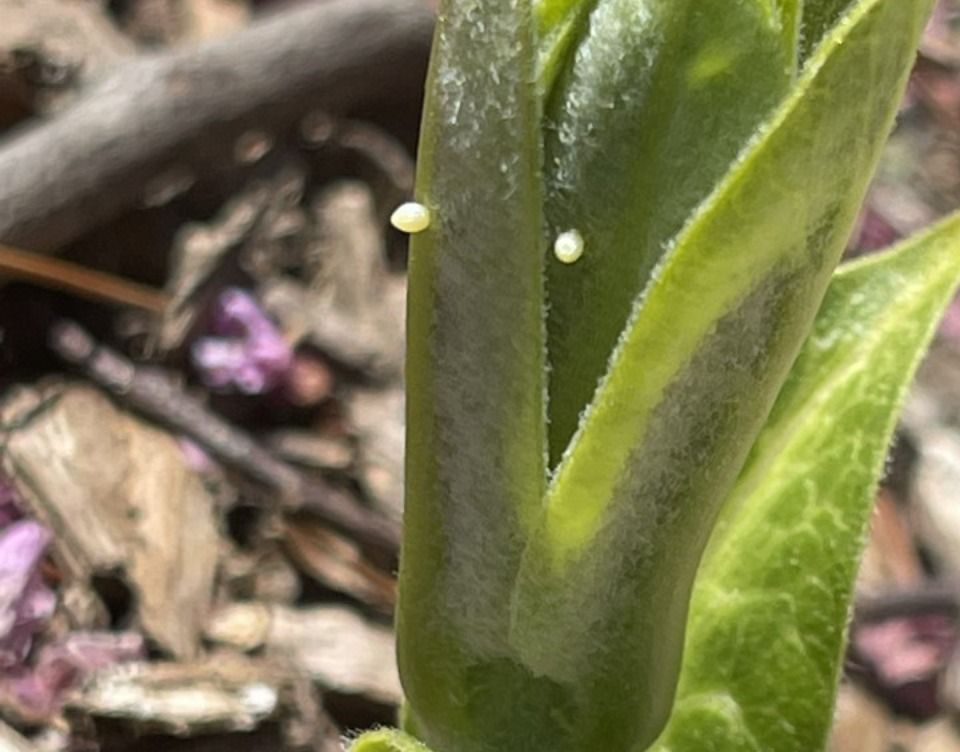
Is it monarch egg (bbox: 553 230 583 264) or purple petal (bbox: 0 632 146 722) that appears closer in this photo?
monarch egg (bbox: 553 230 583 264)

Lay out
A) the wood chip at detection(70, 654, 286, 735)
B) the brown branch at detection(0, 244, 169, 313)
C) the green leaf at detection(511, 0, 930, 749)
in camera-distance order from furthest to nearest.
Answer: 1. the brown branch at detection(0, 244, 169, 313)
2. the wood chip at detection(70, 654, 286, 735)
3. the green leaf at detection(511, 0, 930, 749)

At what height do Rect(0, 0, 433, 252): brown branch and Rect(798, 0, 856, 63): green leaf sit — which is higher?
Rect(0, 0, 433, 252): brown branch

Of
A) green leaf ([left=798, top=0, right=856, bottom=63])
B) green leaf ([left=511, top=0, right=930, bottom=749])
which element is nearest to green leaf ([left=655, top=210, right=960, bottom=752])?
green leaf ([left=511, top=0, right=930, bottom=749])

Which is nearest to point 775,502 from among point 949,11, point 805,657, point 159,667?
point 805,657

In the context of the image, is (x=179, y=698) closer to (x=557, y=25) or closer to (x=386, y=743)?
(x=386, y=743)

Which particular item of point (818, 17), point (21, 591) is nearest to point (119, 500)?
point (21, 591)

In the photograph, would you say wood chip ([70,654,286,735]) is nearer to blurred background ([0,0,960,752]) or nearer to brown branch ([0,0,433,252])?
blurred background ([0,0,960,752])
